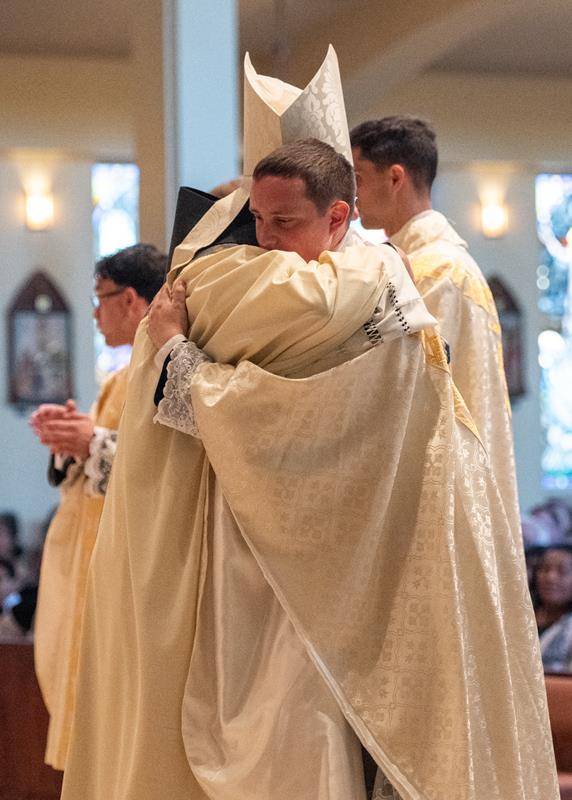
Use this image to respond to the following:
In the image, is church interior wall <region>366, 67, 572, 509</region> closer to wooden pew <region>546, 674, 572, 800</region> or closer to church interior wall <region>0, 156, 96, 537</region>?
church interior wall <region>0, 156, 96, 537</region>

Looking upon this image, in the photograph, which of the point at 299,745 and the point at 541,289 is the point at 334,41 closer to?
the point at 541,289

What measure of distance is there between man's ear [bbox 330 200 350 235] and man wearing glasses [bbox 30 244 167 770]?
4.89 feet

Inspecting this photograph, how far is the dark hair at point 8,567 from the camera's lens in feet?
35.3

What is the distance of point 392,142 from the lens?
387 cm

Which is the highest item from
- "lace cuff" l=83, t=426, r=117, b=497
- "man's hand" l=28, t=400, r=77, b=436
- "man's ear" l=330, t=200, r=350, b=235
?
"man's ear" l=330, t=200, r=350, b=235

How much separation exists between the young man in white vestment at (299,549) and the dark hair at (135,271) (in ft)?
4.85

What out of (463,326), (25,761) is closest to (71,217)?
(25,761)

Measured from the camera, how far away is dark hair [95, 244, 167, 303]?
4.31 meters

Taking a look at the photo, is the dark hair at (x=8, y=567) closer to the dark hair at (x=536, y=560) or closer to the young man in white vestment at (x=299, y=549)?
the dark hair at (x=536, y=560)

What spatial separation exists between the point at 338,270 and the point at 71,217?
31.4 feet

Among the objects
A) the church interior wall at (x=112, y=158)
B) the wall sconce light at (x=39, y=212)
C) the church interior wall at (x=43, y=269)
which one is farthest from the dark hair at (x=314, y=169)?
the wall sconce light at (x=39, y=212)

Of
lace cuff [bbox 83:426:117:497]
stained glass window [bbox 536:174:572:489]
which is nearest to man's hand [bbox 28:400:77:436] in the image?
lace cuff [bbox 83:426:117:497]

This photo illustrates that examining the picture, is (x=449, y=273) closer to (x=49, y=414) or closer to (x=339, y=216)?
(x=339, y=216)

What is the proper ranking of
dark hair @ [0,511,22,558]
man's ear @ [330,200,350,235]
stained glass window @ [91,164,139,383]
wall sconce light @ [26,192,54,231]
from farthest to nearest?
stained glass window @ [91,164,139,383], wall sconce light @ [26,192,54,231], dark hair @ [0,511,22,558], man's ear @ [330,200,350,235]
